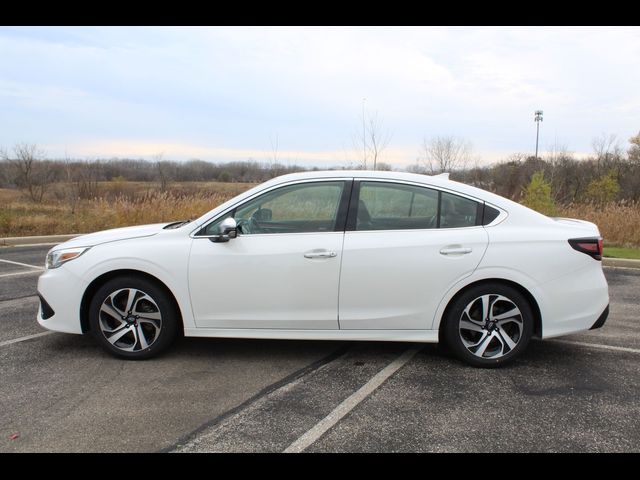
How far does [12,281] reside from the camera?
7.14 m

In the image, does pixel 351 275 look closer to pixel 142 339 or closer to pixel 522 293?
pixel 522 293

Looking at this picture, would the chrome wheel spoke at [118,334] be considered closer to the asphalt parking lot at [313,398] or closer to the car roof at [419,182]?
the asphalt parking lot at [313,398]

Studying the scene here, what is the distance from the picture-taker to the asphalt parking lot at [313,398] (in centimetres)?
282

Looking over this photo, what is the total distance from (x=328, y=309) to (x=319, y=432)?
3.74 ft

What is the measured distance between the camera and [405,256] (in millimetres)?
3777

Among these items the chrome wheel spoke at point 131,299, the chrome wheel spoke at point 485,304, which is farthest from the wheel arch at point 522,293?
the chrome wheel spoke at point 131,299

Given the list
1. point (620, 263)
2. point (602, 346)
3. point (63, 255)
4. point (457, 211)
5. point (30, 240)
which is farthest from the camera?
point (30, 240)

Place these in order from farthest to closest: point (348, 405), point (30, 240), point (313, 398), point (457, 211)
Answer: point (30, 240), point (457, 211), point (313, 398), point (348, 405)

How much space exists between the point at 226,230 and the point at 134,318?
1.14m

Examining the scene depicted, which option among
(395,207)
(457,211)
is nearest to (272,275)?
(395,207)

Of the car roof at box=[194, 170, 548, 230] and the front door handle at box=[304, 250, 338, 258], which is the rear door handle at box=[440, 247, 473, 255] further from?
the front door handle at box=[304, 250, 338, 258]

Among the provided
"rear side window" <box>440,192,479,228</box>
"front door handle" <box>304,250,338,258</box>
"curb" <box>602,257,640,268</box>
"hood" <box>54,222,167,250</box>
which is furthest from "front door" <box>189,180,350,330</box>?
"curb" <box>602,257,640,268</box>

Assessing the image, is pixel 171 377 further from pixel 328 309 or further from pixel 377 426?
pixel 377 426

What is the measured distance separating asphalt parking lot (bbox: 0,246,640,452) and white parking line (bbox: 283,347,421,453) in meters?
0.01
